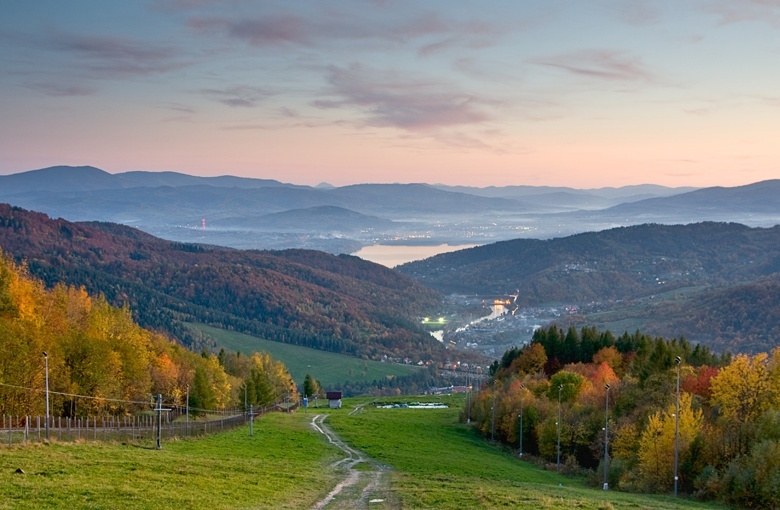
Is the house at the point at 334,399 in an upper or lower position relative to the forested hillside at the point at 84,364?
lower

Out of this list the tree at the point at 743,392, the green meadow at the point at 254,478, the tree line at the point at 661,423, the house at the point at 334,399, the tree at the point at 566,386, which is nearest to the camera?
the green meadow at the point at 254,478

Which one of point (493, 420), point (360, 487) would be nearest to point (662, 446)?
point (360, 487)

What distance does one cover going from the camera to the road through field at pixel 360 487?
30.0m

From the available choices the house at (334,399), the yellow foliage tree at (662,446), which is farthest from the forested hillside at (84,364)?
the yellow foliage tree at (662,446)

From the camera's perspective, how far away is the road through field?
2995cm

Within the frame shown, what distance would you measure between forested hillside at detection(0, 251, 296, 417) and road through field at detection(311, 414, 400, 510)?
17862mm

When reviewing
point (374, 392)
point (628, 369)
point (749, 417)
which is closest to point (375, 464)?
point (749, 417)

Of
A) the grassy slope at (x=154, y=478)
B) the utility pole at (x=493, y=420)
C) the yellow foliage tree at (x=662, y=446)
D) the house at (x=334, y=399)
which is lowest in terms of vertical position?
the house at (x=334, y=399)

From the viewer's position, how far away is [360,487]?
3472 cm

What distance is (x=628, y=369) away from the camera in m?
96.4

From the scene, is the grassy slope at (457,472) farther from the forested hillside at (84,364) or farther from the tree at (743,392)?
the forested hillside at (84,364)

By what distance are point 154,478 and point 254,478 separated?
4781mm

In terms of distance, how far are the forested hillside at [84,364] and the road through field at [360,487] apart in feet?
58.6

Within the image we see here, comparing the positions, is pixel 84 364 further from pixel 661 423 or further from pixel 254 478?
pixel 661 423
